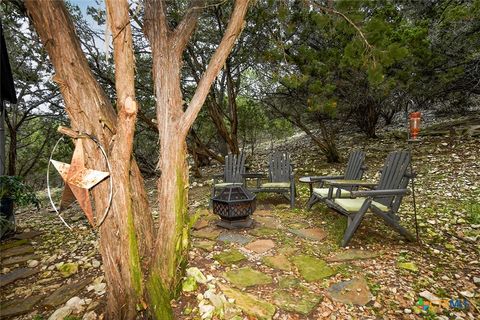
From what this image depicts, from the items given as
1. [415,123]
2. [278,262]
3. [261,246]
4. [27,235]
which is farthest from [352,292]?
[27,235]

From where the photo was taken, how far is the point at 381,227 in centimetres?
361

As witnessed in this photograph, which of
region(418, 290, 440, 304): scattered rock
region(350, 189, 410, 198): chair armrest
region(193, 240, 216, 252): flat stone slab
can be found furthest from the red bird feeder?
region(193, 240, 216, 252): flat stone slab

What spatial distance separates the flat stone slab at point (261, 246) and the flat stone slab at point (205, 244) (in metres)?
0.41

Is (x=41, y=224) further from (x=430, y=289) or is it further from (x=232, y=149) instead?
(x=430, y=289)

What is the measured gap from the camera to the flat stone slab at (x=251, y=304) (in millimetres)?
2016

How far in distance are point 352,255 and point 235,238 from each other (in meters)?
1.36

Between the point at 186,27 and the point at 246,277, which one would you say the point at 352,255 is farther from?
the point at 186,27

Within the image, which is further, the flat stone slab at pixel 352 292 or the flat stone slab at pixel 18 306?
the flat stone slab at pixel 18 306

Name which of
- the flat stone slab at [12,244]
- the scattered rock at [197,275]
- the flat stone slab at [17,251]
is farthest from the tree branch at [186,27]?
the flat stone slab at [12,244]

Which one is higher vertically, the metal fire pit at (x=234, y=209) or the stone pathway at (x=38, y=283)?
the metal fire pit at (x=234, y=209)

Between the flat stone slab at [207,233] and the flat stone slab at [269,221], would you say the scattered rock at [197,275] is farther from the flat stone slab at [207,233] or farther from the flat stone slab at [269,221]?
the flat stone slab at [269,221]

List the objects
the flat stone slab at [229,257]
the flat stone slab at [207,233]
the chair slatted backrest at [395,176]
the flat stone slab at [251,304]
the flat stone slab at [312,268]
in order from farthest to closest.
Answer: the flat stone slab at [207,233] → the chair slatted backrest at [395,176] → the flat stone slab at [229,257] → the flat stone slab at [312,268] → the flat stone slab at [251,304]

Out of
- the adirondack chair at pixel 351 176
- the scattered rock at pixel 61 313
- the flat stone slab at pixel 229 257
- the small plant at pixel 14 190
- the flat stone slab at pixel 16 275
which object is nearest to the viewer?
the scattered rock at pixel 61 313

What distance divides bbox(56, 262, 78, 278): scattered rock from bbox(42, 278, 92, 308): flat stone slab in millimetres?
304
